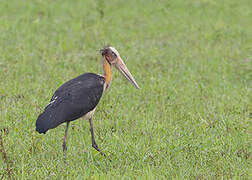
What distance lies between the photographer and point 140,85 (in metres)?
8.03

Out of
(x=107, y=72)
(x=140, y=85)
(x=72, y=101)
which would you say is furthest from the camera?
(x=140, y=85)

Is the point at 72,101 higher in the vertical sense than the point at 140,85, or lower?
higher

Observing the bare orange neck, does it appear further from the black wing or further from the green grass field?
the green grass field

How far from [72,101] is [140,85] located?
2951 mm

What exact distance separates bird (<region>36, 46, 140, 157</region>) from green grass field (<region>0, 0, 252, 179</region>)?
1.51 ft

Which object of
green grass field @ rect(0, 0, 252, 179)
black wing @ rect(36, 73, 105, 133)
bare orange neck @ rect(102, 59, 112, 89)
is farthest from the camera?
bare orange neck @ rect(102, 59, 112, 89)

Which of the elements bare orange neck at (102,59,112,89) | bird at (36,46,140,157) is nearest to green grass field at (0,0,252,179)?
bird at (36,46,140,157)

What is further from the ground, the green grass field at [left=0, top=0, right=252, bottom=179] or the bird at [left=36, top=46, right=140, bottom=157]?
the bird at [left=36, top=46, right=140, bottom=157]

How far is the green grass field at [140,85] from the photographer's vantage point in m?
5.25

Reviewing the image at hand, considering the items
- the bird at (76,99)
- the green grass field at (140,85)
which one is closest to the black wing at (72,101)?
the bird at (76,99)

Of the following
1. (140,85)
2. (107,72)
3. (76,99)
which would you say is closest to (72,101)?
(76,99)

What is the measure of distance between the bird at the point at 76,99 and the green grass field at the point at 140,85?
1.51ft

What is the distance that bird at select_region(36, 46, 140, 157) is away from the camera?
496 centimetres

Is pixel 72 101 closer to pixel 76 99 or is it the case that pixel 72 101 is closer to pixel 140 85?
pixel 76 99
